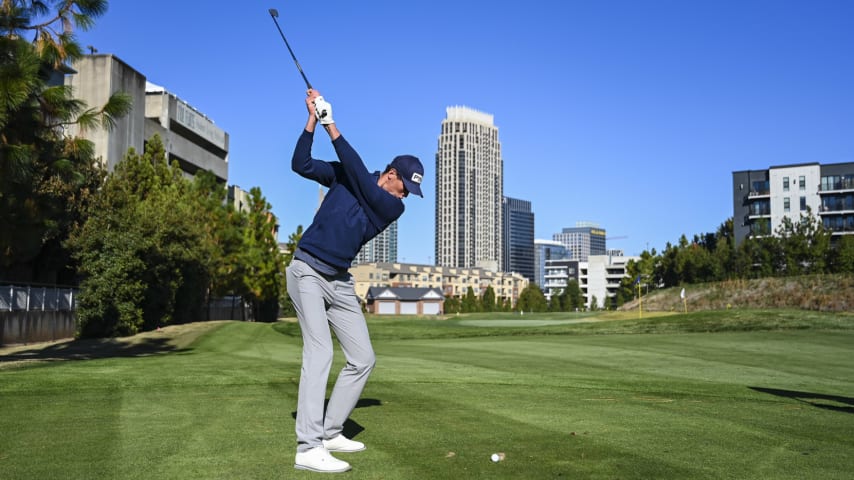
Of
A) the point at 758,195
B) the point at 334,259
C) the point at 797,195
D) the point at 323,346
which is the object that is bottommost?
the point at 323,346

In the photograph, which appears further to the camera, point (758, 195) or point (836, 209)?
point (758, 195)

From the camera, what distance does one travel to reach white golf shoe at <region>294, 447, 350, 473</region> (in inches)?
205

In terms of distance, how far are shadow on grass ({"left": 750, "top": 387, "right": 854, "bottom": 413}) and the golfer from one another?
6.31 meters

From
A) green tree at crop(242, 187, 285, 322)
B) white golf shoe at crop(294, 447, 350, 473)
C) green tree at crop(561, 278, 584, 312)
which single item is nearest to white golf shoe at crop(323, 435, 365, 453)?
white golf shoe at crop(294, 447, 350, 473)

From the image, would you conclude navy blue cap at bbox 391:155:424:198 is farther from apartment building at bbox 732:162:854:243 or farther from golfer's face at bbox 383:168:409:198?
apartment building at bbox 732:162:854:243

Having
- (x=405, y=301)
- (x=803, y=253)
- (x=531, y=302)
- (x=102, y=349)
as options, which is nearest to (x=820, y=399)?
(x=102, y=349)

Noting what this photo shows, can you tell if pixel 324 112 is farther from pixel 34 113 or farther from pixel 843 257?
pixel 843 257

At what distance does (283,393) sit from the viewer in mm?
9758

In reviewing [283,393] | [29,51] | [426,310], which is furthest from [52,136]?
[426,310]

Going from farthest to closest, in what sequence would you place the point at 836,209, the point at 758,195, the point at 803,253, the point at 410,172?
the point at 758,195 < the point at 836,209 < the point at 803,253 < the point at 410,172

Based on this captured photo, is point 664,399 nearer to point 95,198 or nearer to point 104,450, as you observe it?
point 104,450

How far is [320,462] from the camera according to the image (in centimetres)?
525

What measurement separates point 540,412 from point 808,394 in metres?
5.00

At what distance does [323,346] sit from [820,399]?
24.9ft
